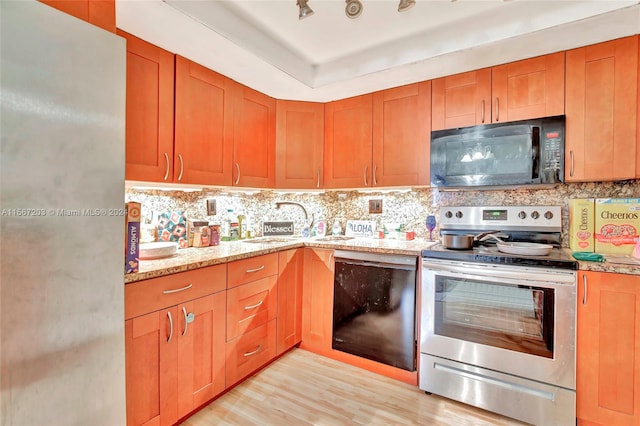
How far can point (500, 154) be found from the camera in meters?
1.98

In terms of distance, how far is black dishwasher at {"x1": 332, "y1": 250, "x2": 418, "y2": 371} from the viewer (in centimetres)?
199

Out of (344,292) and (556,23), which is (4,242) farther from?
(556,23)

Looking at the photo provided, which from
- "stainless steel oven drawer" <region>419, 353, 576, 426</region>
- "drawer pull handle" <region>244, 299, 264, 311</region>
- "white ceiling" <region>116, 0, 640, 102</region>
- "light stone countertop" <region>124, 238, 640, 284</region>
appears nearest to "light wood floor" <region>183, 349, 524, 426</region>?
"stainless steel oven drawer" <region>419, 353, 576, 426</region>

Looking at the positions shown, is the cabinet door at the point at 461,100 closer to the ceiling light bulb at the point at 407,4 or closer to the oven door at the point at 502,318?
the ceiling light bulb at the point at 407,4

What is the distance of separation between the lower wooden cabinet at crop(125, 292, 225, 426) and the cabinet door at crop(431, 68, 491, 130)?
2.03 m

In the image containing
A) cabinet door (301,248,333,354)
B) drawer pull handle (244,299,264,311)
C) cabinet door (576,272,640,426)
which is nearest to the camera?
cabinet door (576,272,640,426)

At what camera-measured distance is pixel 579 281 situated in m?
1.54

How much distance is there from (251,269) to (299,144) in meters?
1.27

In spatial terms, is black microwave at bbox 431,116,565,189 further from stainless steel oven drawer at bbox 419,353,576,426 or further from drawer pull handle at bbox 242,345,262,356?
drawer pull handle at bbox 242,345,262,356

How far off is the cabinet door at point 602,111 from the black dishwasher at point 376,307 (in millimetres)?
1220

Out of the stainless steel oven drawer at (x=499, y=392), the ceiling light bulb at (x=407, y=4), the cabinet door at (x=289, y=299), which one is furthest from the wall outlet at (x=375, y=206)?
the ceiling light bulb at (x=407, y=4)

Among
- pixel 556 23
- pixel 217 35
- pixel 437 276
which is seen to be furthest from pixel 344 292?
pixel 556 23

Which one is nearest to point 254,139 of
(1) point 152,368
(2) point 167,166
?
(2) point 167,166

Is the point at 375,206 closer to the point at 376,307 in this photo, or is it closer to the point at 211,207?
the point at 376,307
